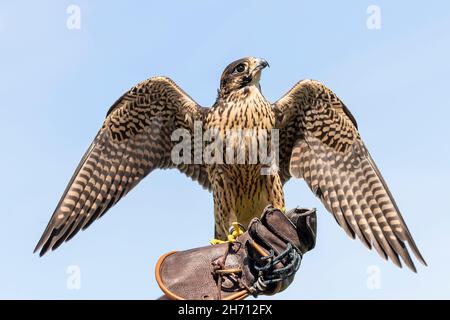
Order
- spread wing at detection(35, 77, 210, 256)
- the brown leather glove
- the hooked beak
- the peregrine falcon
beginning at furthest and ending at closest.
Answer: spread wing at detection(35, 77, 210, 256) → the hooked beak → the peregrine falcon → the brown leather glove

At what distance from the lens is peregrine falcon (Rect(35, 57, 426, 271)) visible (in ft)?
24.6

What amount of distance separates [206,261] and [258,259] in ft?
1.19

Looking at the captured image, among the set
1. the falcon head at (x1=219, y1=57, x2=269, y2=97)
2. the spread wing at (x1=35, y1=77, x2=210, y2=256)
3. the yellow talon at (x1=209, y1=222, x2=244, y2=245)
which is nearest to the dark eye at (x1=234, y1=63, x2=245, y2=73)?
the falcon head at (x1=219, y1=57, x2=269, y2=97)

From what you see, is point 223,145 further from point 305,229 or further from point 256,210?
point 305,229

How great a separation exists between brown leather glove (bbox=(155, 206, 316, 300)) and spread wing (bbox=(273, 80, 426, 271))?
8.25 ft

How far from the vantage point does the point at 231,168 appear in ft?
24.2

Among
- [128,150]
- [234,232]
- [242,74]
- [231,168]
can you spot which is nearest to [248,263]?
[234,232]

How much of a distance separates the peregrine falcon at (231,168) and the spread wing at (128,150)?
0.01m

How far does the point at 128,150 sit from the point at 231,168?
51.9 inches

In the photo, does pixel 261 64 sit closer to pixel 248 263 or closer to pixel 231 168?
pixel 231 168

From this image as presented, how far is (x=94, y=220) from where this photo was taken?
305 inches

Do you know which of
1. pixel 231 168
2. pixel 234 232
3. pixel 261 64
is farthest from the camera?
pixel 261 64

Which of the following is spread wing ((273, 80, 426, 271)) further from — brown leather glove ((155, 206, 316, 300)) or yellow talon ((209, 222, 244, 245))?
brown leather glove ((155, 206, 316, 300))
